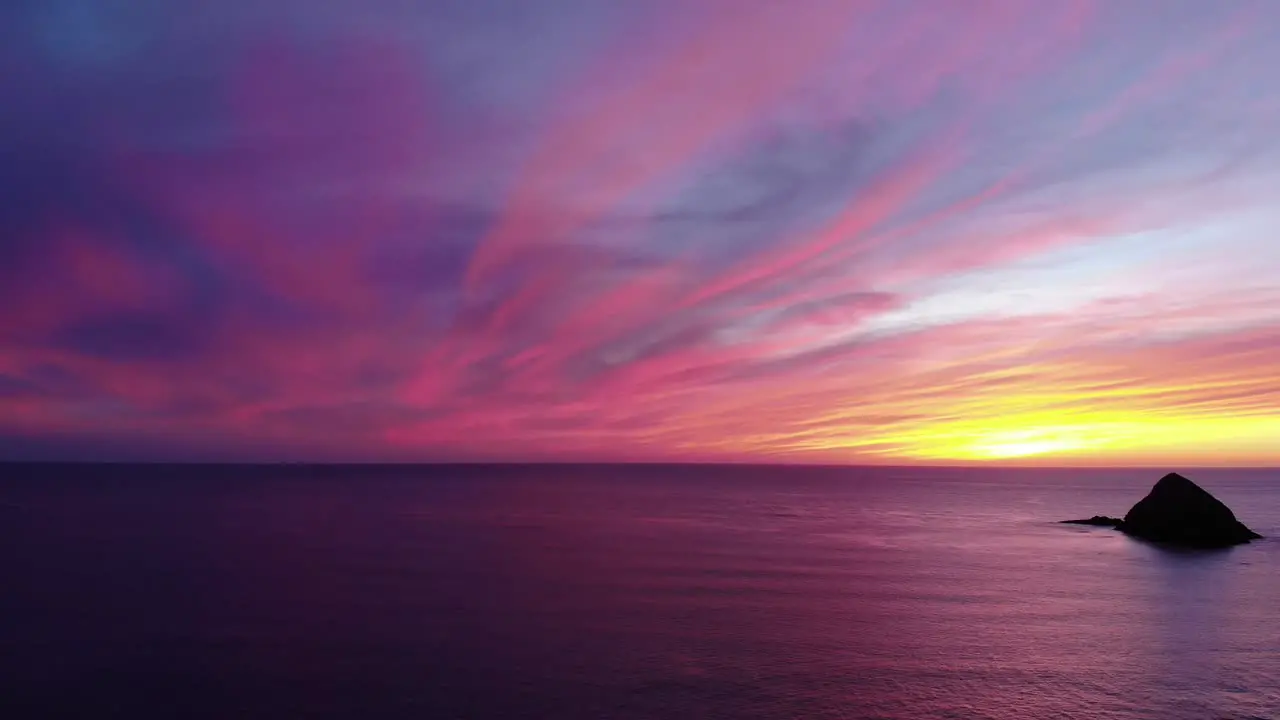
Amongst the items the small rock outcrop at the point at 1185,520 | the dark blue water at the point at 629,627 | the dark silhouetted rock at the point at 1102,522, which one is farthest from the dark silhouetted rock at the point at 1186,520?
the dark silhouetted rock at the point at 1102,522

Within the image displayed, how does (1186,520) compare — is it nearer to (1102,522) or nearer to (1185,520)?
(1185,520)

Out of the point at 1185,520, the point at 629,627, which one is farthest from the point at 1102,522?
the point at 629,627

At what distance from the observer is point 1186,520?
82125 mm

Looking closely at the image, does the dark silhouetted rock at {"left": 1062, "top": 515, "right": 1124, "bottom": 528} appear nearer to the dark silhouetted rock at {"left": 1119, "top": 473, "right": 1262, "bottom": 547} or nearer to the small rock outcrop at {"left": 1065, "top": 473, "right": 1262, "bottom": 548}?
the small rock outcrop at {"left": 1065, "top": 473, "right": 1262, "bottom": 548}

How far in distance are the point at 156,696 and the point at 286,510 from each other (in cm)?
10236

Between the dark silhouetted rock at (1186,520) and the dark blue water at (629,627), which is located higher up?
the dark silhouetted rock at (1186,520)

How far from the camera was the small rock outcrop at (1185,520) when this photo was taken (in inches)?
3155

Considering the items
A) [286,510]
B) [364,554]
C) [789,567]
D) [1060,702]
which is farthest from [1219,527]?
[286,510]

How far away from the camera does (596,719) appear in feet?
90.0

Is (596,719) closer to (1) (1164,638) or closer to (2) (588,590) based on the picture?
(2) (588,590)

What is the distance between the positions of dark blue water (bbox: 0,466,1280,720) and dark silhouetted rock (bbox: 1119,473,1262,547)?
5.89 m

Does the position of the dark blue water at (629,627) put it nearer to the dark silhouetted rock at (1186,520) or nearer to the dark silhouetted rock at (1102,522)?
the dark silhouetted rock at (1186,520)

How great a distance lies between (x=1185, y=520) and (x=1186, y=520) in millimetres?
91

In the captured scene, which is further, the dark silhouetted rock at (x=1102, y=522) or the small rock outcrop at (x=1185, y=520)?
the dark silhouetted rock at (x=1102, y=522)
